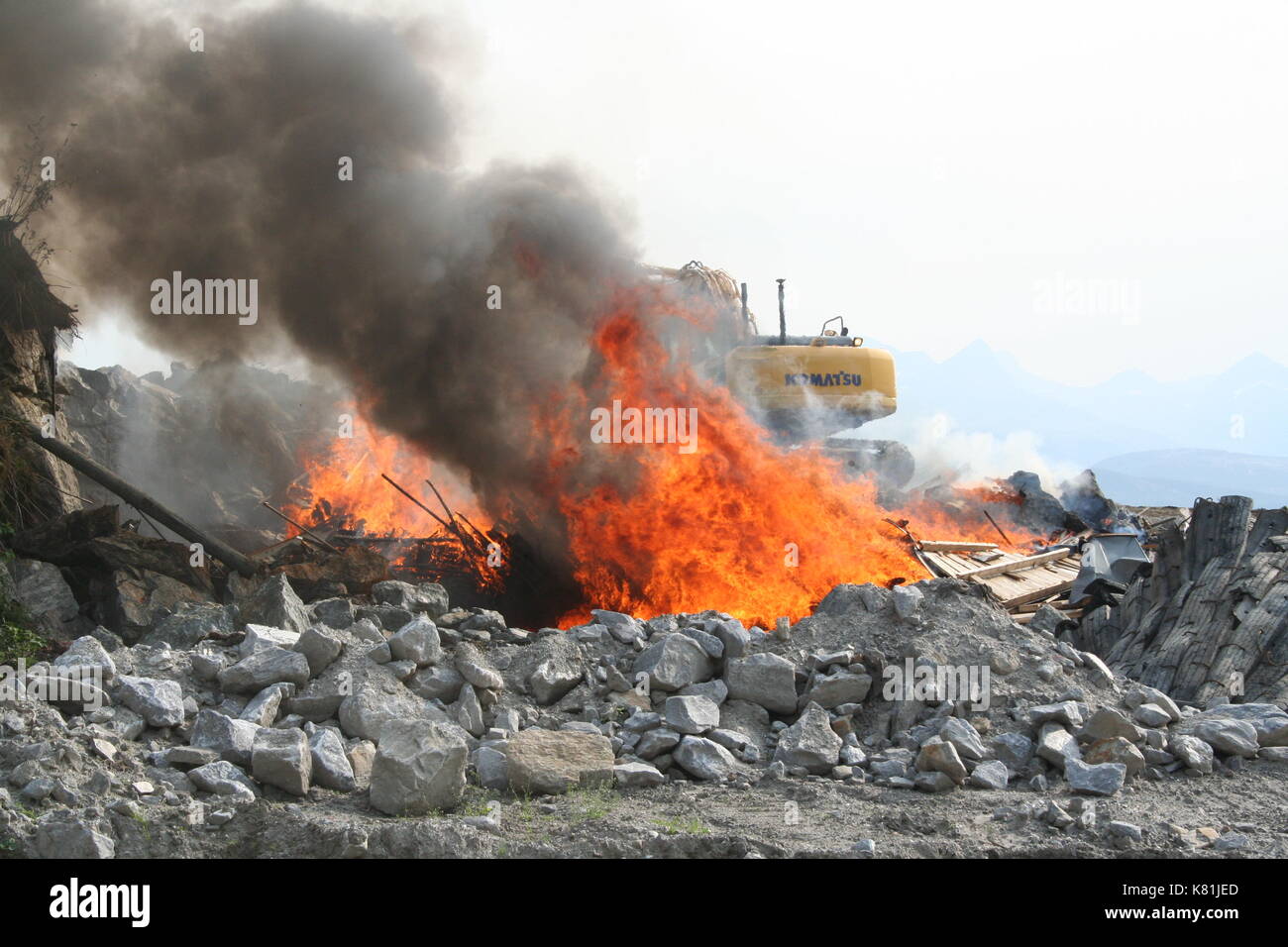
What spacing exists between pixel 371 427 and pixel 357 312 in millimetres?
1782

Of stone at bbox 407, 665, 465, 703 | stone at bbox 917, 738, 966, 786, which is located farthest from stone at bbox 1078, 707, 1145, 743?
stone at bbox 407, 665, 465, 703

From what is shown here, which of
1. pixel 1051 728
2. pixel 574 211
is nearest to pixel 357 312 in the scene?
pixel 574 211

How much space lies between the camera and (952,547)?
13094 millimetres

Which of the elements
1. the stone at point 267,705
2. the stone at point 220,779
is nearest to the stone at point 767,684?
the stone at point 267,705

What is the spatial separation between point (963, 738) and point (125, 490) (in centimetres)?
946

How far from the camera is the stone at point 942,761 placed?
6742 mm

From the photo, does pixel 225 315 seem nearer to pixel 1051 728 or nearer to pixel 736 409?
pixel 736 409

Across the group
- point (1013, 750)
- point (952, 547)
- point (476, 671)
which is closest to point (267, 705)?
point (476, 671)

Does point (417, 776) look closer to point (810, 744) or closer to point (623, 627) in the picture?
point (810, 744)

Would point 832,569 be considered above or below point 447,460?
below

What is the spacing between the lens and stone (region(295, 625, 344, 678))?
765 centimetres

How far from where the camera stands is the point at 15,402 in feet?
38.8
